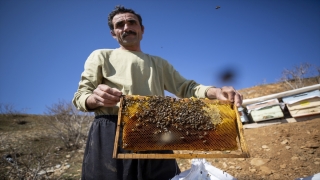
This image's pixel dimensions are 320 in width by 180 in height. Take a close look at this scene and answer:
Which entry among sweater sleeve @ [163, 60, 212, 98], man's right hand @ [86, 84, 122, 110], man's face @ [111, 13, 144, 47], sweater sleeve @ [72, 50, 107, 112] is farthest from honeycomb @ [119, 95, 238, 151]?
man's face @ [111, 13, 144, 47]

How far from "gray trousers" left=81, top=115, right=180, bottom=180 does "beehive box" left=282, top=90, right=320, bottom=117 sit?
23.6 ft

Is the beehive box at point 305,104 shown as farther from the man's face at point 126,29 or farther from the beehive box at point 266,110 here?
the man's face at point 126,29

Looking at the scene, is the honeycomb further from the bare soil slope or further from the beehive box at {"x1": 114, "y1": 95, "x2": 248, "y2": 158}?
the bare soil slope

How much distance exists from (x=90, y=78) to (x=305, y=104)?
820cm

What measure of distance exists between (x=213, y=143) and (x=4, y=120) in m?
24.8

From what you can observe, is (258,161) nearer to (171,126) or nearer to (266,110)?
(266,110)

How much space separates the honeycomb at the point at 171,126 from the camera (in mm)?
2311

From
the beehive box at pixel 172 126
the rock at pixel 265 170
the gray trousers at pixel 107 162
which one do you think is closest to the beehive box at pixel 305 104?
the rock at pixel 265 170

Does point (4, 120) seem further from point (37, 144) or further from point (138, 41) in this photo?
point (138, 41)

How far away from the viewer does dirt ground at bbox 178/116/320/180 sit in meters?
4.46

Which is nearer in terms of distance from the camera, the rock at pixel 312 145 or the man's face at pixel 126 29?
the man's face at pixel 126 29

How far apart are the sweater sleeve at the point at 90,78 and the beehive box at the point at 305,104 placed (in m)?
7.82

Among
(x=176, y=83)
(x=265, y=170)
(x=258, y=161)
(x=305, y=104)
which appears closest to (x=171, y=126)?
(x=176, y=83)

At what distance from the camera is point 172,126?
2367mm
